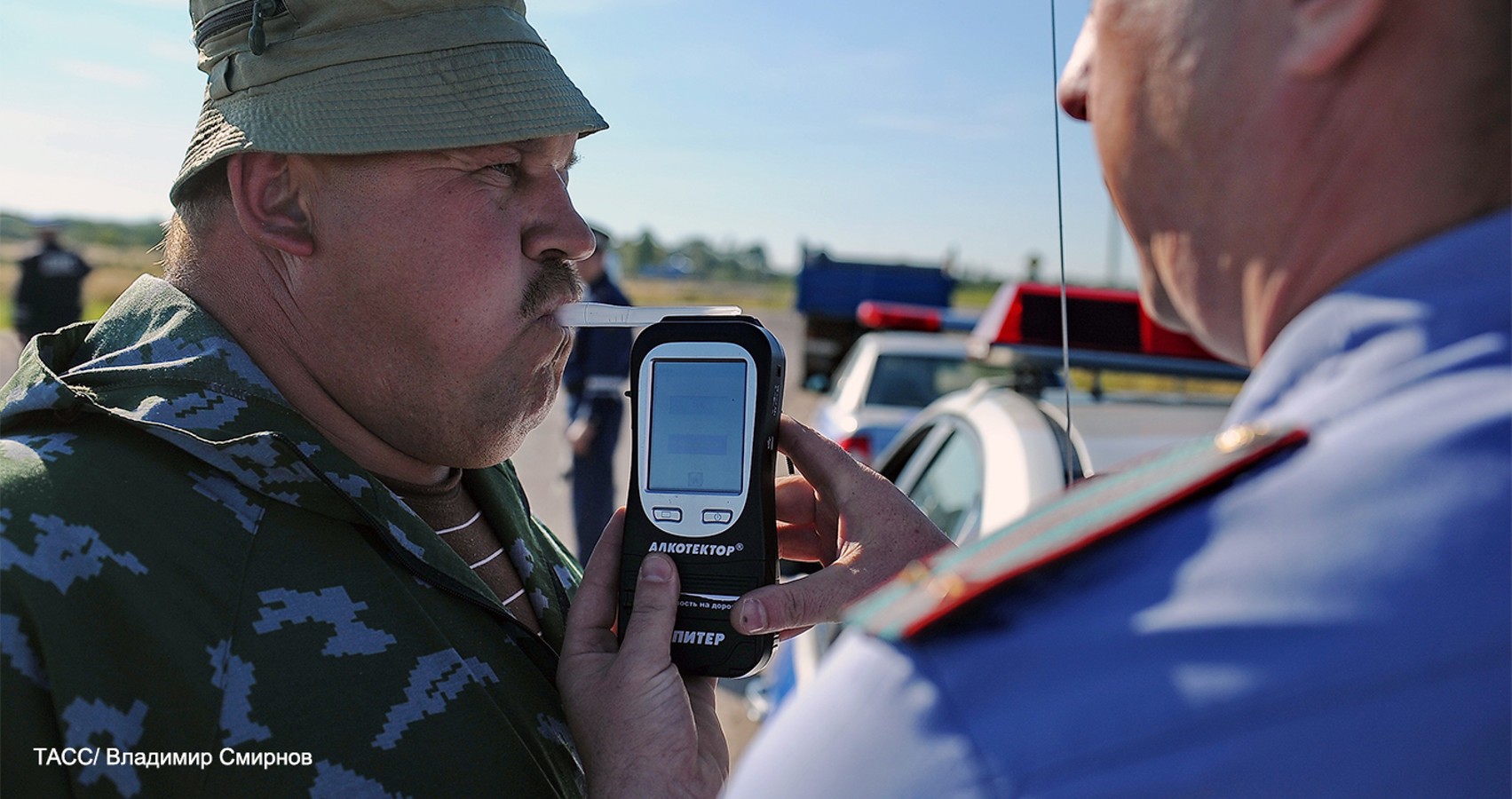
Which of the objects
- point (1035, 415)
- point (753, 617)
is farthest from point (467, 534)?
point (1035, 415)

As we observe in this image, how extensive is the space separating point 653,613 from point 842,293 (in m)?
16.9

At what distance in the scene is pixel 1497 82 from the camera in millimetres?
668

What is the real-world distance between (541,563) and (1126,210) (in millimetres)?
1391

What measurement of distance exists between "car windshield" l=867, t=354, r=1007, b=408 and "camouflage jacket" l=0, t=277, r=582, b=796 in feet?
21.6

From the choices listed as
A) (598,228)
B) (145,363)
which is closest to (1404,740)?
(145,363)

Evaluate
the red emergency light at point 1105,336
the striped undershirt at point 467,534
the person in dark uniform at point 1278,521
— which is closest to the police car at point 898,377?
the red emergency light at point 1105,336

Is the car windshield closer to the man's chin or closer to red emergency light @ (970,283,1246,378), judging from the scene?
red emergency light @ (970,283,1246,378)

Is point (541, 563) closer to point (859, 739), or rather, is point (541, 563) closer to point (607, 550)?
point (607, 550)

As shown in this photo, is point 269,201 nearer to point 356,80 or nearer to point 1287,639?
point 356,80

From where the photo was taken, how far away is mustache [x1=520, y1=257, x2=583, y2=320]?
1.69 metres

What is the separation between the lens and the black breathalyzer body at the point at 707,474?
1.49 metres

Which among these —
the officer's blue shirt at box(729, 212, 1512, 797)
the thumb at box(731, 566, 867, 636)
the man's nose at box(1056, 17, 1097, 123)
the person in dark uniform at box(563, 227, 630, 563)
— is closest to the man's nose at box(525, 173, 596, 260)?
the thumb at box(731, 566, 867, 636)

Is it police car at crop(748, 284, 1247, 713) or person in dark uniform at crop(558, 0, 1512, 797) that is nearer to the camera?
person in dark uniform at crop(558, 0, 1512, 797)

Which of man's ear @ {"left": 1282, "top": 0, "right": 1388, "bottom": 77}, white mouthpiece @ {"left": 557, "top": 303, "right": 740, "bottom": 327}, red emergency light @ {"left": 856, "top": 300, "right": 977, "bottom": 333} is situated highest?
man's ear @ {"left": 1282, "top": 0, "right": 1388, "bottom": 77}
